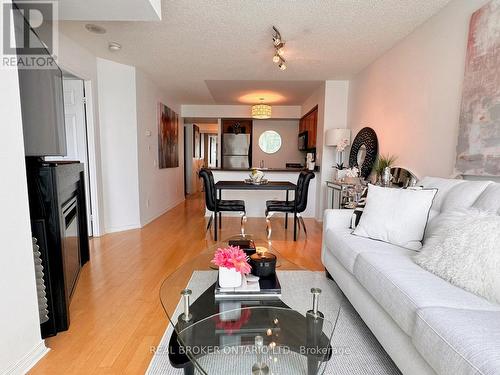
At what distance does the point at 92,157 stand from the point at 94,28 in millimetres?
1496

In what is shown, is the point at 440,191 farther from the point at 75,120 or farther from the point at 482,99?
the point at 75,120

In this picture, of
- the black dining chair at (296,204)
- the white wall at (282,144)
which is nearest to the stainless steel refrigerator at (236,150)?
the white wall at (282,144)

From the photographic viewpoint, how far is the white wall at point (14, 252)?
45.5 inches

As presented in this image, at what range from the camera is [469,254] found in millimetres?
1146

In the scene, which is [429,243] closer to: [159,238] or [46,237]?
[46,237]

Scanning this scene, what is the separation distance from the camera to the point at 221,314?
114 cm

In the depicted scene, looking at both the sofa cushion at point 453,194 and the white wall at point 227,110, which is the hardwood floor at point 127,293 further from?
the white wall at point 227,110

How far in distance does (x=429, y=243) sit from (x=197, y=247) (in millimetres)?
2346

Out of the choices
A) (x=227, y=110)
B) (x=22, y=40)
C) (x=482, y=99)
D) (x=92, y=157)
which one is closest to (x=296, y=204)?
(x=482, y=99)

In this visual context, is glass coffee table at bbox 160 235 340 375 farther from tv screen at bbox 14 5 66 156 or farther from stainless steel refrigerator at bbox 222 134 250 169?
stainless steel refrigerator at bbox 222 134 250 169

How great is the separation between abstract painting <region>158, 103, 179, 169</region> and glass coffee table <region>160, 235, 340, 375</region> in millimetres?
3797

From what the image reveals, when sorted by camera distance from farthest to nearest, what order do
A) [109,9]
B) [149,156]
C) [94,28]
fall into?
1. [149,156]
2. [94,28]
3. [109,9]

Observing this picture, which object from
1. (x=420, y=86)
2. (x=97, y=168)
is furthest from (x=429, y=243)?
(x=97, y=168)

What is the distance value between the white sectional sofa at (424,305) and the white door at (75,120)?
10.5 feet
